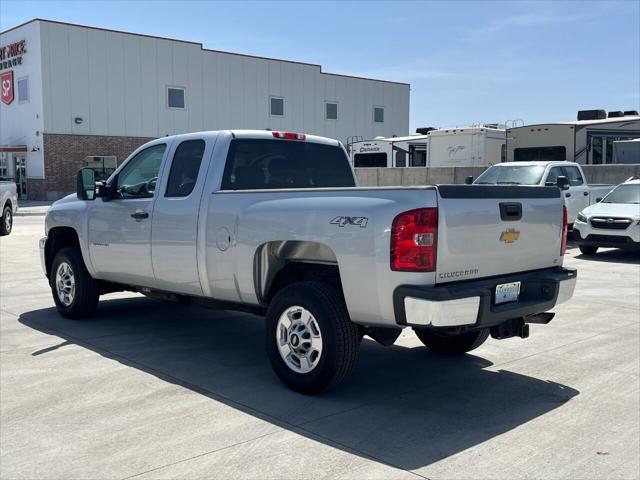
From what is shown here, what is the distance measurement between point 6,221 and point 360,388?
16114 mm

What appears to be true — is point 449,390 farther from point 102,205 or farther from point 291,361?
point 102,205

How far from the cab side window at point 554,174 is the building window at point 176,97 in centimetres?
2923

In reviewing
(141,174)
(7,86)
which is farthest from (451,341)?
(7,86)

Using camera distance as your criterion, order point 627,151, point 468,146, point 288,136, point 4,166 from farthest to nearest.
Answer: point 4,166 < point 468,146 < point 627,151 < point 288,136

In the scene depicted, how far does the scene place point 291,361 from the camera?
18.1 feet

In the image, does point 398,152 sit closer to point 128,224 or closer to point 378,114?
point 128,224

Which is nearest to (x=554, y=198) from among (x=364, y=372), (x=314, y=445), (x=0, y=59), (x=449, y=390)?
(x=449, y=390)

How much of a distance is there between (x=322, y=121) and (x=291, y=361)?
4425 centimetres

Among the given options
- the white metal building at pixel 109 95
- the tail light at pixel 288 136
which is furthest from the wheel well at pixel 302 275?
the white metal building at pixel 109 95

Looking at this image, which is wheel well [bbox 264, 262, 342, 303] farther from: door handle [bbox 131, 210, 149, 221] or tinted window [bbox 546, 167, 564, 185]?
tinted window [bbox 546, 167, 564, 185]

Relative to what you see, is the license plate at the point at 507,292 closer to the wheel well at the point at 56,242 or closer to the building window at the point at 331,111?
the wheel well at the point at 56,242

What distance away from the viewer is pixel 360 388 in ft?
18.6

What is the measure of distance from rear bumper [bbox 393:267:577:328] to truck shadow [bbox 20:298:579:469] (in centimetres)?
68

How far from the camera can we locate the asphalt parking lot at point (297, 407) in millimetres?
4180
